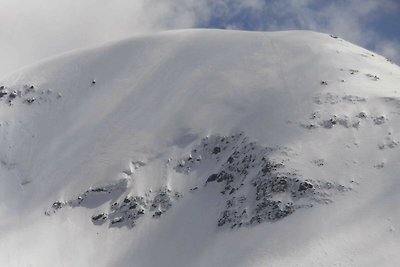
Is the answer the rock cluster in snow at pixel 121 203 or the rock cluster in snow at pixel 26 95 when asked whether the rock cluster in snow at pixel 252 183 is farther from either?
the rock cluster in snow at pixel 26 95

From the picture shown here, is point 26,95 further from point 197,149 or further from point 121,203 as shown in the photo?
point 197,149

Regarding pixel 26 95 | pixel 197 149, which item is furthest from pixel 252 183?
pixel 26 95

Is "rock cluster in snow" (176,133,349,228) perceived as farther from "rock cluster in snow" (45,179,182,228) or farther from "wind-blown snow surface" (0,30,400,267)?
"rock cluster in snow" (45,179,182,228)

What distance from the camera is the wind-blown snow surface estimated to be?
2889 inches

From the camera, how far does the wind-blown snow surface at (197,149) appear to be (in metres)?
73.4

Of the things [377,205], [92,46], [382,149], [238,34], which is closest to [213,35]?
[238,34]

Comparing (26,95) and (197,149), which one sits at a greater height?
(26,95)

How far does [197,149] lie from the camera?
9200cm

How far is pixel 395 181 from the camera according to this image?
249 feet

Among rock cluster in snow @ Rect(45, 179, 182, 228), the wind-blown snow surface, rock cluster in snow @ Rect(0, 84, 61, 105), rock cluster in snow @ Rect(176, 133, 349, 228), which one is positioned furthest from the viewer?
rock cluster in snow @ Rect(0, 84, 61, 105)

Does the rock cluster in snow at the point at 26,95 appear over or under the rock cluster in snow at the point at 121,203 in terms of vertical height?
over

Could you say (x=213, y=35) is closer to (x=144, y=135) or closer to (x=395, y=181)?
(x=144, y=135)

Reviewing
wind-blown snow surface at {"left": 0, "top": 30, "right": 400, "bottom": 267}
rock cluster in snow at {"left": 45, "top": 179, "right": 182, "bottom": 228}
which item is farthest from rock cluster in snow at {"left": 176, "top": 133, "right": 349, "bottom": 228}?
rock cluster in snow at {"left": 45, "top": 179, "right": 182, "bottom": 228}

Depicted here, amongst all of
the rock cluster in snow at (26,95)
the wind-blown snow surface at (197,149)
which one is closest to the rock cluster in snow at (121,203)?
the wind-blown snow surface at (197,149)
